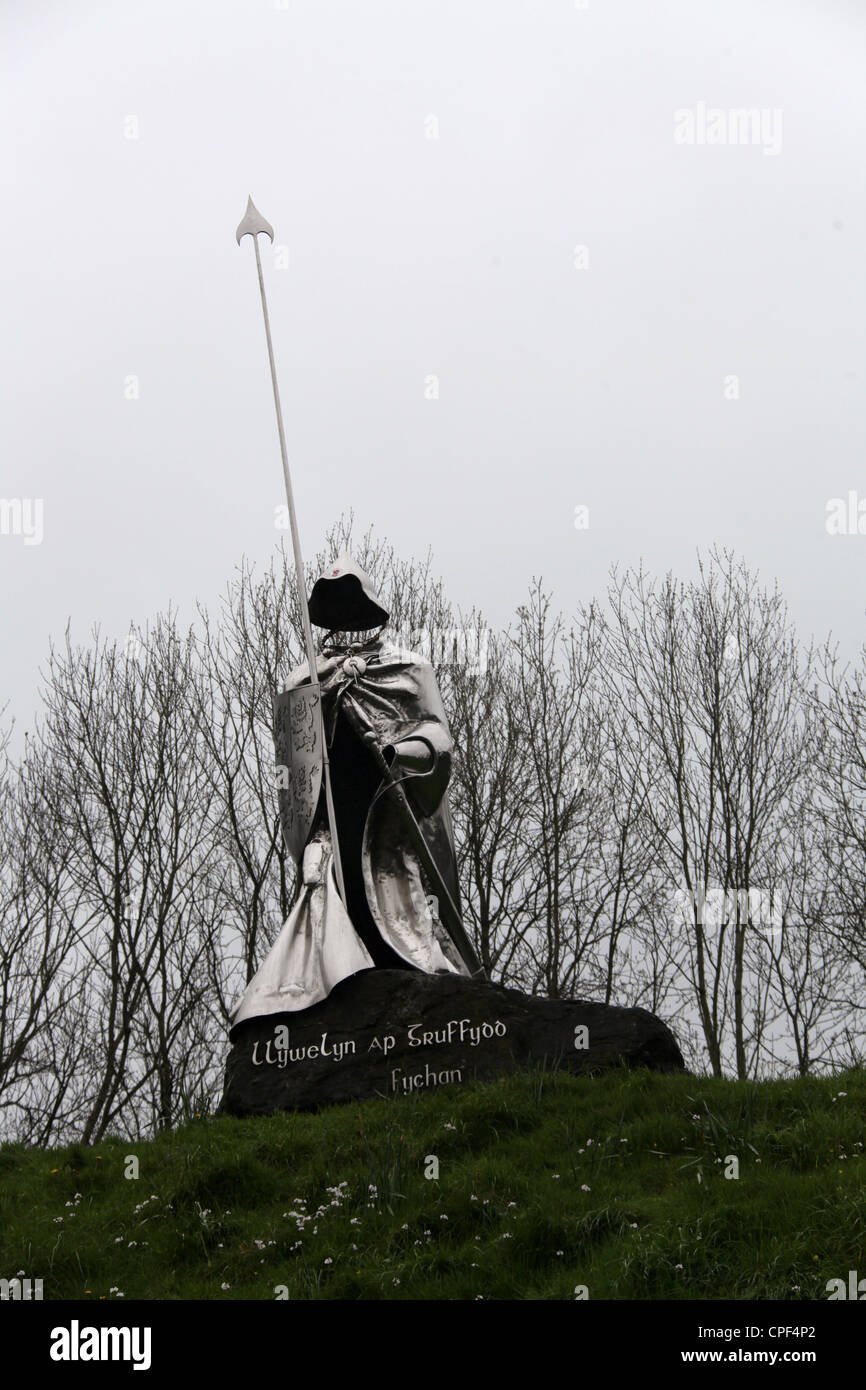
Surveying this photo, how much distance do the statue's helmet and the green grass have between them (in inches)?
167

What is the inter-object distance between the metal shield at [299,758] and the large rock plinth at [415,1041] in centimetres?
145

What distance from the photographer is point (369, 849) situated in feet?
32.5

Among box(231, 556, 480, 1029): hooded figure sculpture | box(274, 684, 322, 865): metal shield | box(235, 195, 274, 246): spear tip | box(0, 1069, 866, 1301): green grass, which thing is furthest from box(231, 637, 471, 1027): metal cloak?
box(235, 195, 274, 246): spear tip

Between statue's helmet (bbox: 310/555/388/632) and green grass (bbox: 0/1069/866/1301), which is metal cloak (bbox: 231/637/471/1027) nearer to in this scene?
statue's helmet (bbox: 310/555/388/632)

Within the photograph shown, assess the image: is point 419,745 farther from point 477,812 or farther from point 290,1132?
point 477,812

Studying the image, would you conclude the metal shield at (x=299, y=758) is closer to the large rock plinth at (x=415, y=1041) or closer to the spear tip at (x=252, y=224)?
the large rock plinth at (x=415, y=1041)

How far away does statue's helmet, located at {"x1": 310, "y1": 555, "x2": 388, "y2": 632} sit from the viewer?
436 inches

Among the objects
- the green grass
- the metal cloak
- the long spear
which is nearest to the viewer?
the green grass

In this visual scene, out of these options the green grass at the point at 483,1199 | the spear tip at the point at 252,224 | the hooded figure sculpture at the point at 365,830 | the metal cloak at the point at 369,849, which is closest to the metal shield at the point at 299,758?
the hooded figure sculpture at the point at 365,830

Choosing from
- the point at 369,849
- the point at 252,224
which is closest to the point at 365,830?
the point at 369,849

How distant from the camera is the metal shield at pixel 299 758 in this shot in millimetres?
9930

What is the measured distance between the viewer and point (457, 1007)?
28.7 feet

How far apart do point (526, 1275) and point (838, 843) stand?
36.7ft

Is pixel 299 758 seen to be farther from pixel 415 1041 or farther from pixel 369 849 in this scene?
pixel 415 1041
